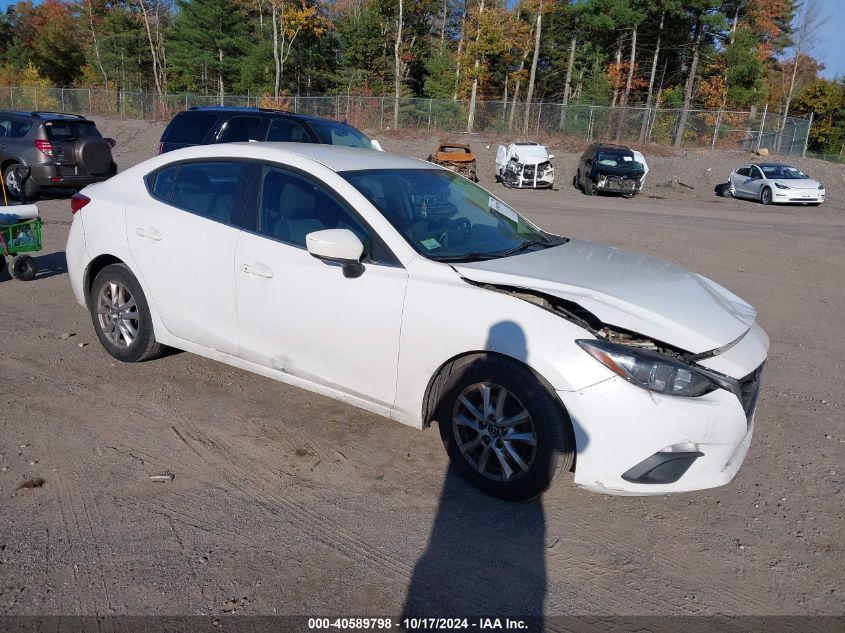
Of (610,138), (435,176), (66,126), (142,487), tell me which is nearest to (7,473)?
(142,487)

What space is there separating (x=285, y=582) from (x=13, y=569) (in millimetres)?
1155

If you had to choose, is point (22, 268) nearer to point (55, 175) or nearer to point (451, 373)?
point (451, 373)

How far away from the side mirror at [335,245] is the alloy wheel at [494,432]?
0.95 metres

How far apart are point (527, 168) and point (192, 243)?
72.8 ft

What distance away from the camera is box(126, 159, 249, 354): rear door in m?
4.26

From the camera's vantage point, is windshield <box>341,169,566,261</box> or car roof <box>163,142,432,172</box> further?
car roof <box>163,142,432,172</box>

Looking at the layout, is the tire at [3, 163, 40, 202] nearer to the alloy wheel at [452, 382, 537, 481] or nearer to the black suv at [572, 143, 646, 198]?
the alloy wheel at [452, 382, 537, 481]

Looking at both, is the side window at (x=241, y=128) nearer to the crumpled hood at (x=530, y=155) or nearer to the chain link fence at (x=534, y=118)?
the crumpled hood at (x=530, y=155)

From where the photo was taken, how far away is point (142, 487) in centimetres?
348

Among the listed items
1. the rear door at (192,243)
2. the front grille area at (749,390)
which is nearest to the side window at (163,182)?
the rear door at (192,243)

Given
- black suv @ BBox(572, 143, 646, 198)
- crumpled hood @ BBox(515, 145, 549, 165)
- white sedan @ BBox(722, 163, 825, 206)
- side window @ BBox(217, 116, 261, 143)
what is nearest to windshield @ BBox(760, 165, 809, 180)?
white sedan @ BBox(722, 163, 825, 206)

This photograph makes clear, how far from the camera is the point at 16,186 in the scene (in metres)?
13.8

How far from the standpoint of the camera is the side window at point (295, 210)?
12.8 ft

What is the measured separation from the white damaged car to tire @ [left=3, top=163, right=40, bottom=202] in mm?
16782
